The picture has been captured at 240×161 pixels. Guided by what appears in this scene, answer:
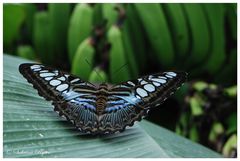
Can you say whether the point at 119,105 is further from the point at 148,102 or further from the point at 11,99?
the point at 11,99

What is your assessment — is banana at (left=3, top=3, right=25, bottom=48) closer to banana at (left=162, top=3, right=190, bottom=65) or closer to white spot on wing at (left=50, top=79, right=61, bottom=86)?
banana at (left=162, top=3, right=190, bottom=65)

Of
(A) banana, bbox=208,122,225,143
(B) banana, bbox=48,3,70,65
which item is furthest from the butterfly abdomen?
(B) banana, bbox=48,3,70,65

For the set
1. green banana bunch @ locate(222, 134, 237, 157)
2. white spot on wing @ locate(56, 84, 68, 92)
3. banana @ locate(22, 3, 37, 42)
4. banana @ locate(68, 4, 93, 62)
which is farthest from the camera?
banana @ locate(22, 3, 37, 42)

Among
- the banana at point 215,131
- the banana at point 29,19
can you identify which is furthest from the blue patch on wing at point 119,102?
the banana at point 29,19

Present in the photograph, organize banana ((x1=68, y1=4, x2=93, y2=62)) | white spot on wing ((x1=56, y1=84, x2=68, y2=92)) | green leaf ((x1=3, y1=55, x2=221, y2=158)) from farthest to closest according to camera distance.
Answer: banana ((x1=68, y1=4, x2=93, y2=62))
white spot on wing ((x1=56, y1=84, x2=68, y2=92))
green leaf ((x1=3, y1=55, x2=221, y2=158))

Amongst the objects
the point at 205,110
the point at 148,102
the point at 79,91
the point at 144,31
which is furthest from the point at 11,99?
the point at 144,31

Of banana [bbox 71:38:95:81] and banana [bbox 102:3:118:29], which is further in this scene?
banana [bbox 102:3:118:29]

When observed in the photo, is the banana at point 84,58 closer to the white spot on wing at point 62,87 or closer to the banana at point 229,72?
the banana at point 229,72
